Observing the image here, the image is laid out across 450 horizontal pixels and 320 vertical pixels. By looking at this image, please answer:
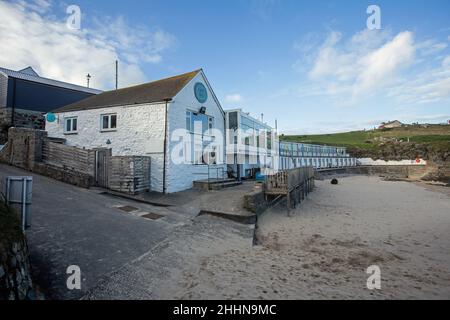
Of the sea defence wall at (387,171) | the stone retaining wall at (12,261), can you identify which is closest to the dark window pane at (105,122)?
the stone retaining wall at (12,261)

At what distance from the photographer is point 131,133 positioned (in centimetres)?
1401

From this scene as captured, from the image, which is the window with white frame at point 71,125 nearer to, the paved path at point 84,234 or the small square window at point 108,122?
the small square window at point 108,122

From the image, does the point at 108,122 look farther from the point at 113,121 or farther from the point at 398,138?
the point at 398,138

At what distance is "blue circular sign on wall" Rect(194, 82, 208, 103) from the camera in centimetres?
A: 1551

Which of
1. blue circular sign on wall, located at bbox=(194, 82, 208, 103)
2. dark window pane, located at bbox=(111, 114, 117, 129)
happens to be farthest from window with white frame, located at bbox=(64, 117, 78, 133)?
blue circular sign on wall, located at bbox=(194, 82, 208, 103)

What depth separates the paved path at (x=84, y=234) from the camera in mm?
4641

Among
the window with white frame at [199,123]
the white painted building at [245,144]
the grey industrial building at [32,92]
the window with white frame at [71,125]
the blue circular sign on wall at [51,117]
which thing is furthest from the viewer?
the grey industrial building at [32,92]

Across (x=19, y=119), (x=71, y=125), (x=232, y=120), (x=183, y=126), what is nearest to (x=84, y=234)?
(x=183, y=126)

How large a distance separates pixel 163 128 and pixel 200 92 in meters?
4.30

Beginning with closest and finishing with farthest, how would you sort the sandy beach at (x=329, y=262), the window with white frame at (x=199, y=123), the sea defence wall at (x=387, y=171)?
the sandy beach at (x=329, y=262)
the window with white frame at (x=199, y=123)
the sea defence wall at (x=387, y=171)

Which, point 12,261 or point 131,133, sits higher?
point 131,133

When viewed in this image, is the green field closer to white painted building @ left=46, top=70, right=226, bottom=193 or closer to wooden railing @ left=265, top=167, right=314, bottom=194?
white painted building @ left=46, top=70, right=226, bottom=193
